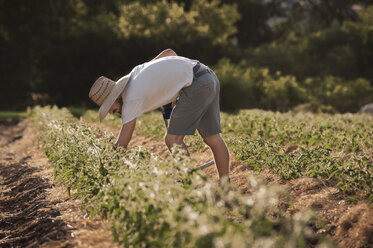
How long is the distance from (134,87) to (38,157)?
14.4ft

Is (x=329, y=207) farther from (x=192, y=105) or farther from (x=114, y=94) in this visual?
(x=114, y=94)

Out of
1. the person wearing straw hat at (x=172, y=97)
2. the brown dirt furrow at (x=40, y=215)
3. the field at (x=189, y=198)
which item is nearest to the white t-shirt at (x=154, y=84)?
the person wearing straw hat at (x=172, y=97)

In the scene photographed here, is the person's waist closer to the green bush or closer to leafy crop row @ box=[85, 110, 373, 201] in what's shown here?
leafy crop row @ box=[85, 110, 373, 201]

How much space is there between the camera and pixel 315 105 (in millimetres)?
17844

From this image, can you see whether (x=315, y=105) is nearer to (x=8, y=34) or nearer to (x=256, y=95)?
(x=256, y=95)

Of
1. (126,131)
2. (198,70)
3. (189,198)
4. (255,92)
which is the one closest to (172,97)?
(198,70)

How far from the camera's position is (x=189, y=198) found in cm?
255

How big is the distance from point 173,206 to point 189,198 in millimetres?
119

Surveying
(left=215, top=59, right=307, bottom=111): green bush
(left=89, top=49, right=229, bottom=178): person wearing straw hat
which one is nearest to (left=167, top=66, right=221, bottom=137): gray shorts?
(left=89, top=49, right=229, bottom=178): person wearing straw hat

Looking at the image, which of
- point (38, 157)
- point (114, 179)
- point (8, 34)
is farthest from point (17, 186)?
point (8, 34)

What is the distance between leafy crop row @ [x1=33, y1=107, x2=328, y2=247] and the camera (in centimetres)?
203

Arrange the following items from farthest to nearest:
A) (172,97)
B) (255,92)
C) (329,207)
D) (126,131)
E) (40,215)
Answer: (255,92), (40,215), (172,97), (329,207), (126,131)

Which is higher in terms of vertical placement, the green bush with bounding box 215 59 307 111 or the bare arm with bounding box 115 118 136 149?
the bare arm with bounding box 115 118 136 149

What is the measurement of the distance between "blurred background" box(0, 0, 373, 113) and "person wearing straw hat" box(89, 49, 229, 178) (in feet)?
Answer: 41.8
